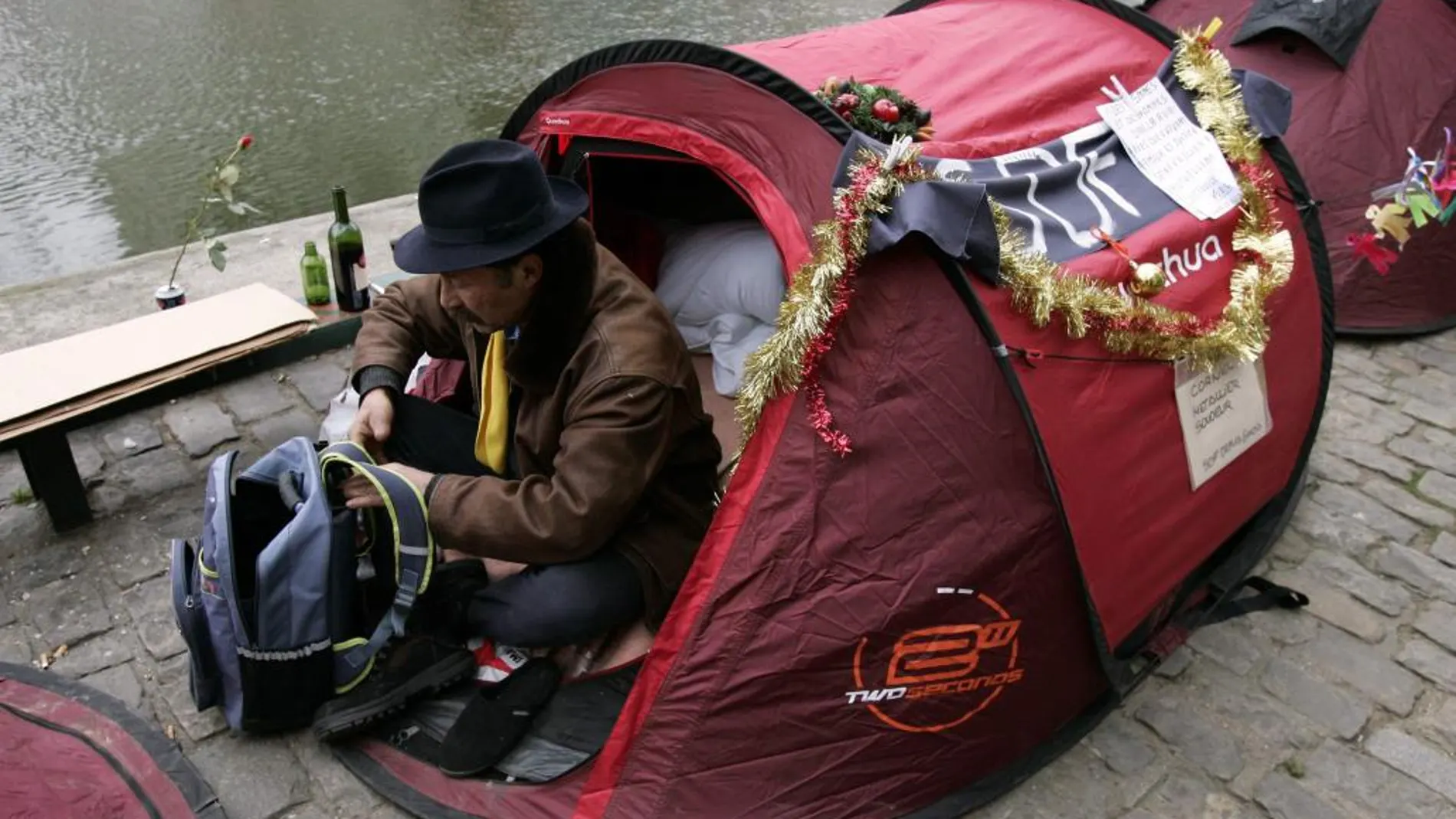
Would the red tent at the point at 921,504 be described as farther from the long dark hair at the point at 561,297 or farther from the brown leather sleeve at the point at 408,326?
the brown leather sleeve at the point at 408,326

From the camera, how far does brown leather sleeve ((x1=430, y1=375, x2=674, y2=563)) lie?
220 cm

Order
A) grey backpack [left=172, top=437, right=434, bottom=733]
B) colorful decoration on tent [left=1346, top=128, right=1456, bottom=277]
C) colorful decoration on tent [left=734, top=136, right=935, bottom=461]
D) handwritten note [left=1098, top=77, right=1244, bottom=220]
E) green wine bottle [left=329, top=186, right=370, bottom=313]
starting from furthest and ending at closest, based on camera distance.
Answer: green wine bottle [left=329, top=186, right=370, bottom=313], colorful decoration on tent [left=1346, top=128, right=1456, bottom=277], handwritten note [left=1098, top=77, right=1244, bottom=220], grey backpack [left=172, top=437, right=434, bottom=733], colorful decoration on tent [left=734, top=136, right=935, bottom=461]

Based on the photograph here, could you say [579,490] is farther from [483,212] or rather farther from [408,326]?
[408,326]

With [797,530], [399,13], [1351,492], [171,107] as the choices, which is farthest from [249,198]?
[1351,492]

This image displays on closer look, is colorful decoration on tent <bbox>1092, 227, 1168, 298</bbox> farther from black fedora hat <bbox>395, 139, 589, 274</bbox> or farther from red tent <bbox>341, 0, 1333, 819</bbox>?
black fedora hat <bbox>395, 139, 589, 274</bbox>

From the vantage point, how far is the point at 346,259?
364cm

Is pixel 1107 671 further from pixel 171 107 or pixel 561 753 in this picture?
pixel 171 107

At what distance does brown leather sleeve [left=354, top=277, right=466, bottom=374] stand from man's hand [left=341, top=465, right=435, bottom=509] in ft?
1.68

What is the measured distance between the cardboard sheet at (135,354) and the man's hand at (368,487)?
3.34ft

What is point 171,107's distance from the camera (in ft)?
26.9

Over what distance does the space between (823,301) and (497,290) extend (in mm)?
687

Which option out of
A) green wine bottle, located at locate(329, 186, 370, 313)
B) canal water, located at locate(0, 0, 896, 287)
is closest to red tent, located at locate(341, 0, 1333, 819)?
green wine bottle, located at locate(329, 186, 370, 313)

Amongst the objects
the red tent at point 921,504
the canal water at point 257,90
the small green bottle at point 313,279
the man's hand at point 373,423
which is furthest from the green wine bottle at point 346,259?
the canal water at point 257,90

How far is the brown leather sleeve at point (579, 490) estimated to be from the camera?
2197 mm
